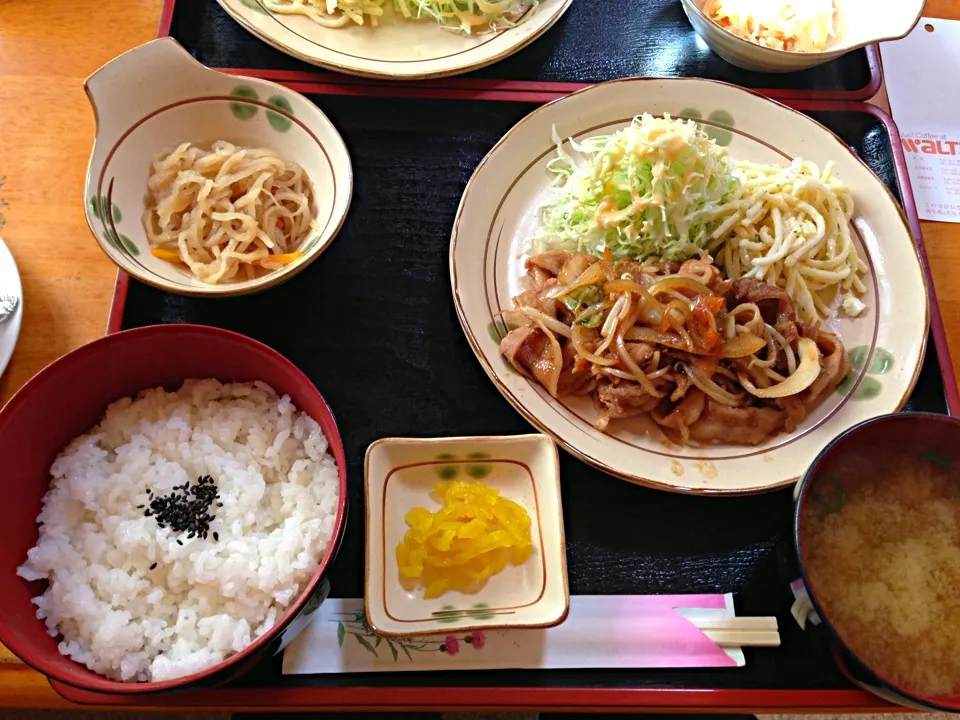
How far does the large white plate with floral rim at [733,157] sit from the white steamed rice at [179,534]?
0.54m

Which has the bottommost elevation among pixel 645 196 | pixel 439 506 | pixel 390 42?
pixel 439 506

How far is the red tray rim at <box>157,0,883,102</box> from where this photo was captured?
2.04 meters

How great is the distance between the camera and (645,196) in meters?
1.78

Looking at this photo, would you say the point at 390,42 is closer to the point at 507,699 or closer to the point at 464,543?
the point at 464,543

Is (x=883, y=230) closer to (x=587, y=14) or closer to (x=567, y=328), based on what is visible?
(x=567, y=328)

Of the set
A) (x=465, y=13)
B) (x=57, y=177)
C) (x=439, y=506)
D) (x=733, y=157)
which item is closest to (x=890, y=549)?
(x=439, y=506)

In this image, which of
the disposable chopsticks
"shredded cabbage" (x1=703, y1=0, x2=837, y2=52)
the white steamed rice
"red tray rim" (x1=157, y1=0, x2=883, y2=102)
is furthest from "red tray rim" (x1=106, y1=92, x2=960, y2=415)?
the white steamed rice

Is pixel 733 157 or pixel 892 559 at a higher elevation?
pixel 733 157

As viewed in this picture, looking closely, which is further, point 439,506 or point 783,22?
point 783,22

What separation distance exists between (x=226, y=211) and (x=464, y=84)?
2.81ft

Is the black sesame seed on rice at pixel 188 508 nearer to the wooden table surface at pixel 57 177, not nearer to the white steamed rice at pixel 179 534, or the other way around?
the white steamed rice at pixel 179 534

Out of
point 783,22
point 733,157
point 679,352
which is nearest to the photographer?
point 679,352

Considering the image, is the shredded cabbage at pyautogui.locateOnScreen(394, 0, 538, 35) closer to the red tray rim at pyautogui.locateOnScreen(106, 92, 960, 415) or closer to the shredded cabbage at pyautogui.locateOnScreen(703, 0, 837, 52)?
the red tray rim at pyautogui.locateOnScreen(106, 92, 960, 415)

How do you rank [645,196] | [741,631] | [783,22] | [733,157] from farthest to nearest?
[783,22], [733,157], [645,196], [741,631]
